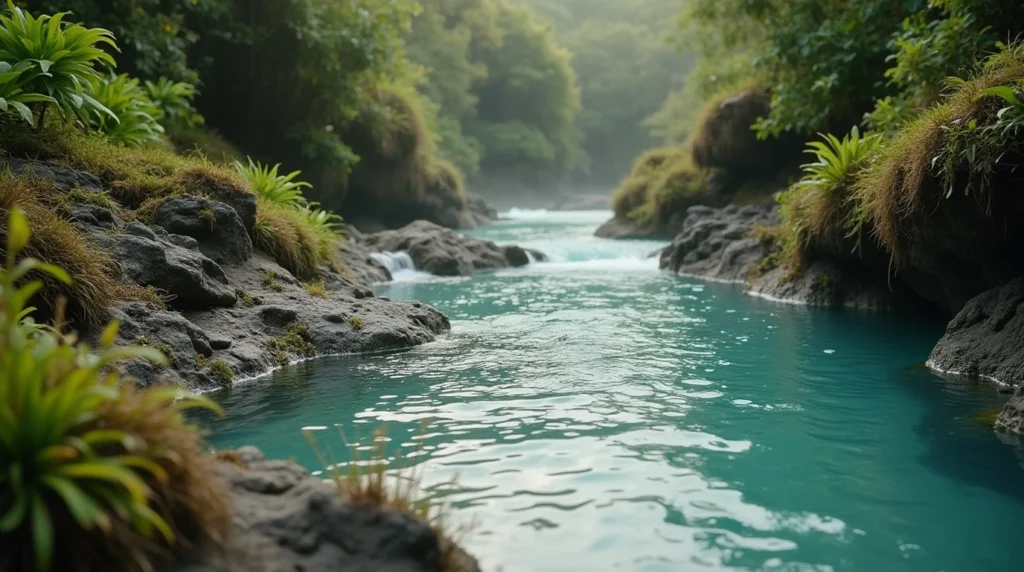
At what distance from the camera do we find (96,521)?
261 centimetres

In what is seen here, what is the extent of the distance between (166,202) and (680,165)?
800 inches

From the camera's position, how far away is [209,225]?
8867 mm

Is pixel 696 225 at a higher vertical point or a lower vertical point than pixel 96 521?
higher

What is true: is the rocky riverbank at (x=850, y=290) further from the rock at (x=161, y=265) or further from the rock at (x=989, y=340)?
the rock at (x=161, y=265)

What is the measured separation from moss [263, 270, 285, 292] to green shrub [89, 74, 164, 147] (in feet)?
9.35

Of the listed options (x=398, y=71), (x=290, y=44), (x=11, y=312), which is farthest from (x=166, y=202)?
(x=398, y=71)

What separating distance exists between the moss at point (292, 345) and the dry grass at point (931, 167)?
6.27m

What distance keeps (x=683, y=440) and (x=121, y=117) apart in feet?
28.7

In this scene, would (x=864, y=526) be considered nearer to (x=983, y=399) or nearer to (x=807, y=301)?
(x=983, y=399)

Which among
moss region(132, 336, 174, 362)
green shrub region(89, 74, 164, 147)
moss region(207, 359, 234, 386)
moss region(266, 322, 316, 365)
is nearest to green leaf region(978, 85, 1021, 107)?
moss region(266, 322, 316, 365)

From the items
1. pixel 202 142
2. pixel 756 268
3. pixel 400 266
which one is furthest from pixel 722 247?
pixel 202 142

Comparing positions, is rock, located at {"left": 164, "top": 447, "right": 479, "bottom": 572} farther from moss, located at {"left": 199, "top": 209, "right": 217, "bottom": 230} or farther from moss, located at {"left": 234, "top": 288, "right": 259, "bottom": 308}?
moss, located at {"left": 199, "top": 209, "right": 217, "bottom": 230}

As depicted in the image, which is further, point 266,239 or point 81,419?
point 266,239

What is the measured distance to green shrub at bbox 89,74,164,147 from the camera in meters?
10.3
